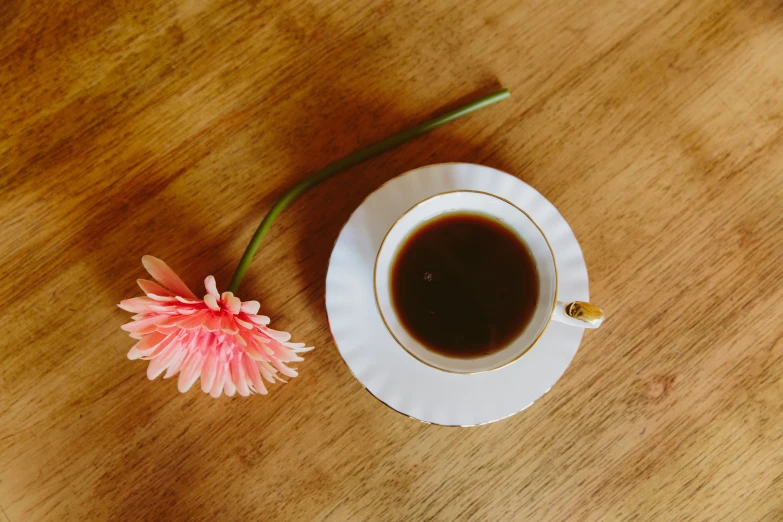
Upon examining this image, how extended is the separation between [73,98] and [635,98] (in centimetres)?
74

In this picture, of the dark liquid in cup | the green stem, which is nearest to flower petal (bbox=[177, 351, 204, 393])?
the green stem

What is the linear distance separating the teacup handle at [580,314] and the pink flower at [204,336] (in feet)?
0.94

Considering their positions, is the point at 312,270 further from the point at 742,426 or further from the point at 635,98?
the point at 742,426

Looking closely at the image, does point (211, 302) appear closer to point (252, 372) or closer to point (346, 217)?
point (252, 372)

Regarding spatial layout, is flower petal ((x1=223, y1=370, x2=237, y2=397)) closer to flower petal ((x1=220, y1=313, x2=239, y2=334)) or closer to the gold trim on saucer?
flower petal ((x1=220, y1=313, x2=239, y2=334))

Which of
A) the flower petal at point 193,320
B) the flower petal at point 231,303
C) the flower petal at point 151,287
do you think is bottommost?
the flower petal at point 231,303

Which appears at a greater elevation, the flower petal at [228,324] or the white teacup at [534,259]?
the flower petal at [228,324]

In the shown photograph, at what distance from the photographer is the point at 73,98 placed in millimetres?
724

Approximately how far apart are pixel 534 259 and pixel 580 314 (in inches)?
3.8

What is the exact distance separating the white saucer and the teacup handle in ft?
0.23

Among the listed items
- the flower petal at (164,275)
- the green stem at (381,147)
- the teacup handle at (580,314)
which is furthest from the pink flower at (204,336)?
the teacup handle at (580,314)

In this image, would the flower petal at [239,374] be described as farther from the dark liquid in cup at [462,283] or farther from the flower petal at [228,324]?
the dark liquid in cup at [462,283]

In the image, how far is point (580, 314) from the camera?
0.58m

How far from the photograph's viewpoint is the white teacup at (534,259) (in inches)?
24.0
